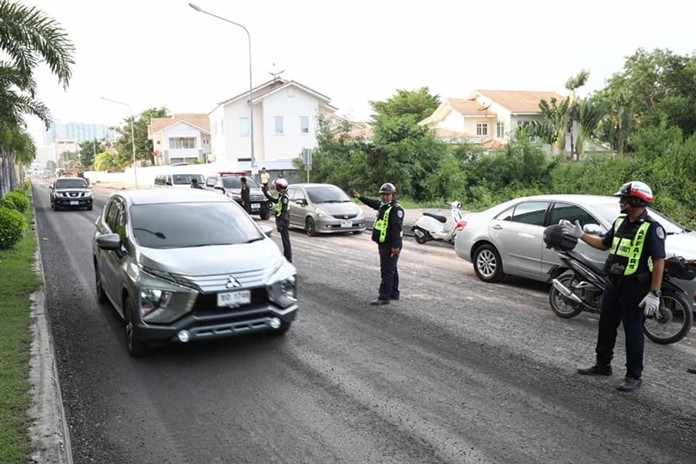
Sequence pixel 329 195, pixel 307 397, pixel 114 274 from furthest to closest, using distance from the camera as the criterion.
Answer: pixel 329 195 < pixel 114 274 < pixel 307 397

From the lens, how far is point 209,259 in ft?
19.1

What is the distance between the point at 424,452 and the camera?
3922 millimetres

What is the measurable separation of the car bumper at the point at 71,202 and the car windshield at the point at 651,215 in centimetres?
2470

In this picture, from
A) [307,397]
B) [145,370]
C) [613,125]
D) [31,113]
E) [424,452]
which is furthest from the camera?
[613,125]

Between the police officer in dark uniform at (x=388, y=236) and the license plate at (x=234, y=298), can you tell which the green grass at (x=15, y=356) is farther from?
the police officer in dark uniform at (x=388, y=236)

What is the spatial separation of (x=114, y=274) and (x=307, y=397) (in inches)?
120

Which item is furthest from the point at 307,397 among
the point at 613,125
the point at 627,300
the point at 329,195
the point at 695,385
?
the point at 613,125

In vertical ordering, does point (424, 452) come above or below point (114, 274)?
below

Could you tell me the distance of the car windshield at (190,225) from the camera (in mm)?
6328

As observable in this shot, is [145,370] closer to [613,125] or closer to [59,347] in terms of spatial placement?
[59,347]

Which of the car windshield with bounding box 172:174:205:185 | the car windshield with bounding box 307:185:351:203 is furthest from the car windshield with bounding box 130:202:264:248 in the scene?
the car windshield with bounding box 172:174:205:185

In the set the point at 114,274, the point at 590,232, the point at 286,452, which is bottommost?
the point at 286,452

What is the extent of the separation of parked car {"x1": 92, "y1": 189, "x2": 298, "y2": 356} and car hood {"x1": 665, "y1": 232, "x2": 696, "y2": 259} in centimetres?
469

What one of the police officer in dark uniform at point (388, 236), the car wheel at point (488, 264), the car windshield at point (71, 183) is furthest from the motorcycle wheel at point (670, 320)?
the car windshield at point (71, 183)
